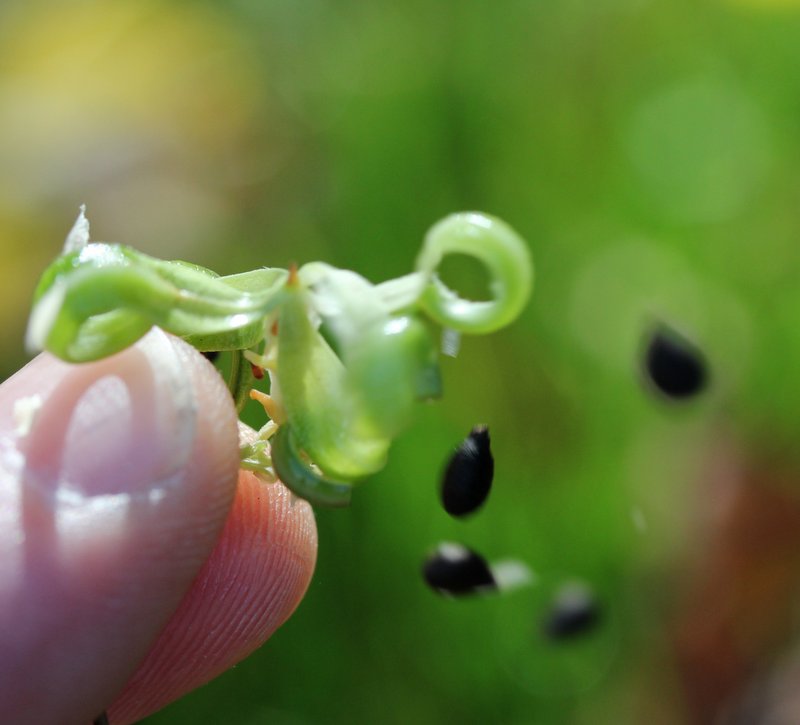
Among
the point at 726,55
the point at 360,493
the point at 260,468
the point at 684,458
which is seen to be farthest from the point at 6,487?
the point at 726,55

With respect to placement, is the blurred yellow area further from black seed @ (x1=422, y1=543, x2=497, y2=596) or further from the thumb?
the thumb

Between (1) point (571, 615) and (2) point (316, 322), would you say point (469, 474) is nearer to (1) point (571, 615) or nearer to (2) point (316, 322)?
(2) point (316, 322)

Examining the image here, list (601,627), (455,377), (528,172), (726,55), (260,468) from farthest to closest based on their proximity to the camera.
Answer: (726,55) → (528,172) → (455,377) → (601,627) → (260,468)

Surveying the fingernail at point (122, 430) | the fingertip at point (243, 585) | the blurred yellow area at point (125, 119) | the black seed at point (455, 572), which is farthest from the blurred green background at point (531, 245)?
the fingernail at point (122, 430)

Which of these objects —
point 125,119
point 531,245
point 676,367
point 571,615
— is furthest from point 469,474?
point 125,119

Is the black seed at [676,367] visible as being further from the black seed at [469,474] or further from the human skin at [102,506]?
the human skin at [102,506]

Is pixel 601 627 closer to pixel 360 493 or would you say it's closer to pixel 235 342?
pixel 360 493
